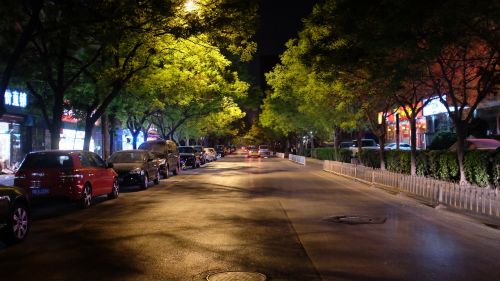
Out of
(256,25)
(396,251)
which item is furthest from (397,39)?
(396,251)

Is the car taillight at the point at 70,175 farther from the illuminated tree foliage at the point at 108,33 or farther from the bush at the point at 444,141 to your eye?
the bush at the point at 444,141

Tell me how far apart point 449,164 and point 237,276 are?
15.5 meters

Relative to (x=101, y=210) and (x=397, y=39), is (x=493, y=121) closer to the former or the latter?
(x=397, y=39)

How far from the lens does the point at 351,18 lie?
18359mm

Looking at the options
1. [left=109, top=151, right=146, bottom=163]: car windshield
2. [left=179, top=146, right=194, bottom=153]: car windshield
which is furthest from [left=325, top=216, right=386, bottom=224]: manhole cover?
[left=179, top=146, right=194, bottom=153]: car windshield

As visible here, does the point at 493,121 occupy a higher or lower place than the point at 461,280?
higher

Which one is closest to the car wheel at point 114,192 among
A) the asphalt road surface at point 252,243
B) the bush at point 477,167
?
the asphalt road surface at point 252,243

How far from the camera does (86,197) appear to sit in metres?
15.4

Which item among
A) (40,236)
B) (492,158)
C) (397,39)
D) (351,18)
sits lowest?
(40,236)

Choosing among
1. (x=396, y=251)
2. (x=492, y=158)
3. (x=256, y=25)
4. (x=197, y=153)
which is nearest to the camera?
(x=396, y=251)

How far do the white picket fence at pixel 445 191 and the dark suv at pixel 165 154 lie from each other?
1031 centimetres

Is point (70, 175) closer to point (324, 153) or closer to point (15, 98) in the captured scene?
point (15, 98)

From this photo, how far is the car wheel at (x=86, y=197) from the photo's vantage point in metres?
15.2

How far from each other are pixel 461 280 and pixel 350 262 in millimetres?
1566
